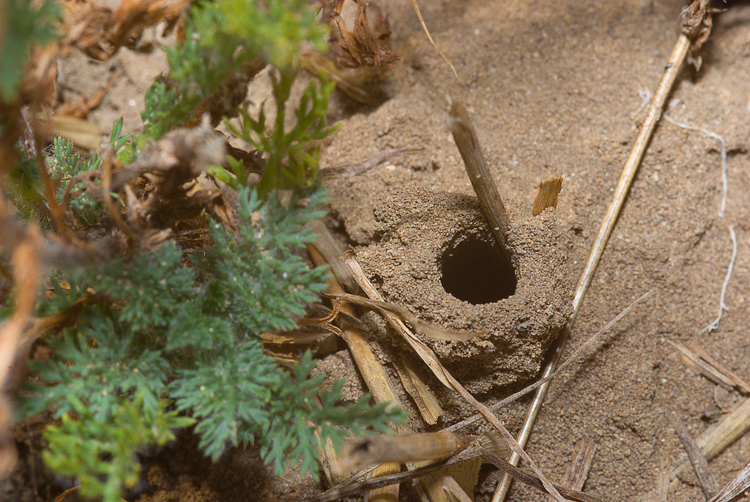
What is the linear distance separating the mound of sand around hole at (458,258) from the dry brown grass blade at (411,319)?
0.08m

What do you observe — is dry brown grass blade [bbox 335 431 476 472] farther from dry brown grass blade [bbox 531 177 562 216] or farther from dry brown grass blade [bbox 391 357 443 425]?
dry brown grass blade [bbox 531 177 562 216]

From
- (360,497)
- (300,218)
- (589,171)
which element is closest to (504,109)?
(589,171)

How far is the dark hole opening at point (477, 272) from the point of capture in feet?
7.14

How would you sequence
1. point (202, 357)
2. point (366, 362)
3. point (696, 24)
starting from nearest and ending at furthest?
1. point (202, 357)
2. point (366, 362)
3. point (696, 24)

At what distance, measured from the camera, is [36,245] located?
1.26m

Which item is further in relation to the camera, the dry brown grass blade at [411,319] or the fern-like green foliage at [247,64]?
the dry brown grass blade at [411,319]

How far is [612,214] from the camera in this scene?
2.26 metres

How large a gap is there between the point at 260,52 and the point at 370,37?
1091 millimetres

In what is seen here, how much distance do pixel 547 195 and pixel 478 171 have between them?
1.19 feet

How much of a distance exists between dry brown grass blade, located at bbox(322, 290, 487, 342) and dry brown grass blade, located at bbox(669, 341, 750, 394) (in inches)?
43.9

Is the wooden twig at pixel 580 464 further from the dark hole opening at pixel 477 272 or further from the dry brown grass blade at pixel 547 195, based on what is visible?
the dry brown grass blade at pixel 547 195

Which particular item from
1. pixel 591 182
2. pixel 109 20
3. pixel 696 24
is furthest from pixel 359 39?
pixel 696 24

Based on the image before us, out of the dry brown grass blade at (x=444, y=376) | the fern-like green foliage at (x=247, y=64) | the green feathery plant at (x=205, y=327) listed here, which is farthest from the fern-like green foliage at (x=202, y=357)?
the dry brown grass blade at (x=444, y=376)

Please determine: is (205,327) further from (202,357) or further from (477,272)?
(477,272)
